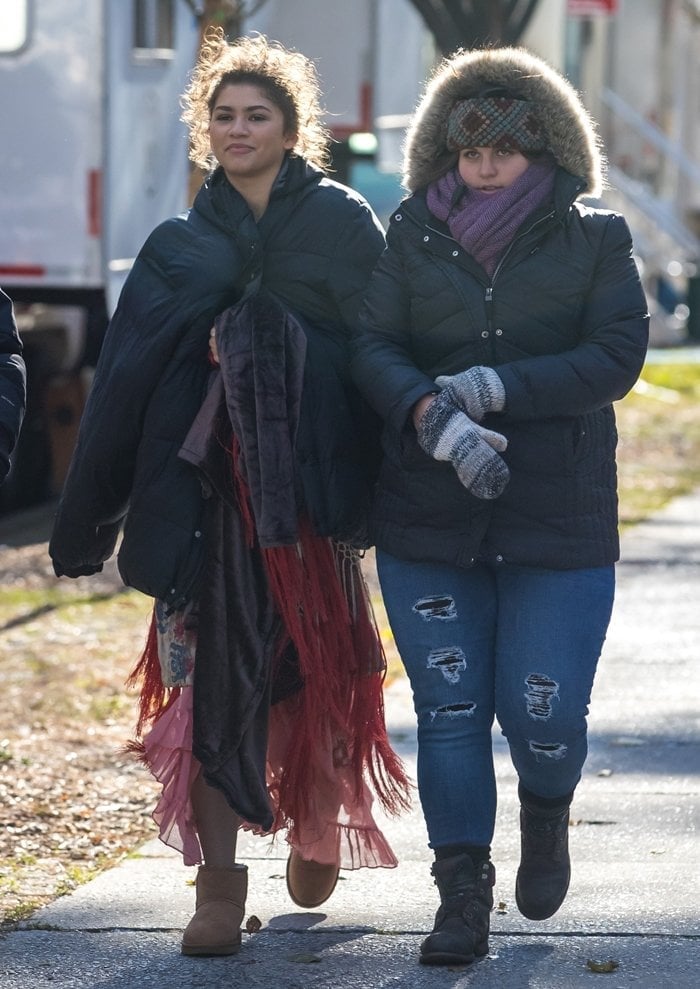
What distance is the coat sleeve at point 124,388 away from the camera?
3893mm

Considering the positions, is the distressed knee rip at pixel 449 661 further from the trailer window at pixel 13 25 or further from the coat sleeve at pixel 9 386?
the trailer window at pixel 13 25

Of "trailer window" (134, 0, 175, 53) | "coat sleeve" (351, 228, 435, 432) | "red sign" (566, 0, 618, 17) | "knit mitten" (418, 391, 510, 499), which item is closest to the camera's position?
"knit mitten" (418, 391, 510, 499)

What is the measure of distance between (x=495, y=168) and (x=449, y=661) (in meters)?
1.00

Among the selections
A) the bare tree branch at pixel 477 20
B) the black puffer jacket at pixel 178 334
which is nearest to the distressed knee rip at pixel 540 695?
the black puffer jacket at pixel 178 334

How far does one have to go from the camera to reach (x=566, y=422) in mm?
3871

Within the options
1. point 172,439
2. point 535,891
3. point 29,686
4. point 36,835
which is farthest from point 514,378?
point 29,686

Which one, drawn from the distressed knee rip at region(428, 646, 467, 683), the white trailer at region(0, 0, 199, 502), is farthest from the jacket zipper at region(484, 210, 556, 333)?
the white trailer at region(0, 0, 199, 502)

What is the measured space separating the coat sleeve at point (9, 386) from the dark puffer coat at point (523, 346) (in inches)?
28.3

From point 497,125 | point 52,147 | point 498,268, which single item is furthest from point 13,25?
point 498,268

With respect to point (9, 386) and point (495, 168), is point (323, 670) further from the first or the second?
point (495, 168)

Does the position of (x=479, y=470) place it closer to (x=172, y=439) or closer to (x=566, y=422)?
(x=566, y=422)

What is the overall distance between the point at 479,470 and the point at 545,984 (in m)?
1.00

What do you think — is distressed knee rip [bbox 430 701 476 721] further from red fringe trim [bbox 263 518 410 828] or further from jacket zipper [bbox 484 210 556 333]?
jacket zipper [bbox 484 210 556 333]

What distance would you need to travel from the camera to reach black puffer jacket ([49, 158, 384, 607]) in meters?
3.90
